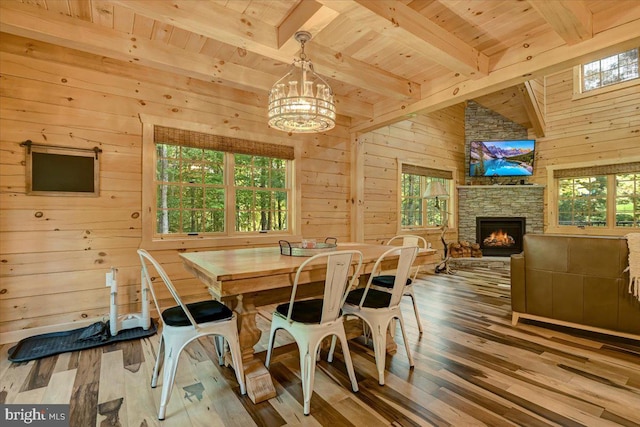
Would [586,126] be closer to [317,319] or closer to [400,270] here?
[400,270]

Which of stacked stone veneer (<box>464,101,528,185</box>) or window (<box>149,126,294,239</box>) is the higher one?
stacked stone veneer (<box>464,101,528,185</box>)

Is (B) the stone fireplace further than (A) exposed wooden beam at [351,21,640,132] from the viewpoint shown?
Yes

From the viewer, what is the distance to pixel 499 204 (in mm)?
6668

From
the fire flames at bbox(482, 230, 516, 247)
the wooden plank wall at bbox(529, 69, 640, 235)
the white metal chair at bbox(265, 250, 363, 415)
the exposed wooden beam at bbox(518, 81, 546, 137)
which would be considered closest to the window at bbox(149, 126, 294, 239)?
the white metal chair at bbox(265, 250, 363, 415)

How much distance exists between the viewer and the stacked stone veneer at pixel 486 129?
6867 mm

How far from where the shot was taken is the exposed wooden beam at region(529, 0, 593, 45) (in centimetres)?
205

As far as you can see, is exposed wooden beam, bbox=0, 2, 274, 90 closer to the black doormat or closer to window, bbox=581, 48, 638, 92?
the black doormat

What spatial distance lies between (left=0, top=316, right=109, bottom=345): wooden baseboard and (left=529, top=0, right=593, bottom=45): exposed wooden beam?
4448 mm

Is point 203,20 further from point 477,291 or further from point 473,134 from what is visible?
point 473,134

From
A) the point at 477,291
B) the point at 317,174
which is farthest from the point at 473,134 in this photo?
the point at 317,174

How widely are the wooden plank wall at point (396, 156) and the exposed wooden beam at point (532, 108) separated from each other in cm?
137

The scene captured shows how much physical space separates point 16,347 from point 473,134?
26.4 feet

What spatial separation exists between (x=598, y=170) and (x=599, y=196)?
1.73 ft

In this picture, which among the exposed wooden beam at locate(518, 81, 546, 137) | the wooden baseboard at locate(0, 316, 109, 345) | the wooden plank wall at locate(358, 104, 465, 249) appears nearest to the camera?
the wooden baseboard at locate(0, 316, 109, 345)
